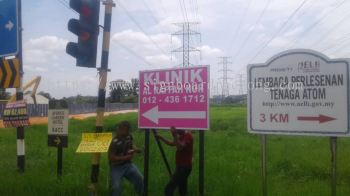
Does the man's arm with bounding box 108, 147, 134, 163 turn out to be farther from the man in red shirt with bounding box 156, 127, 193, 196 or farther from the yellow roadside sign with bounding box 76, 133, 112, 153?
the man in red shirt with bounding box 156, 127, 193, 196

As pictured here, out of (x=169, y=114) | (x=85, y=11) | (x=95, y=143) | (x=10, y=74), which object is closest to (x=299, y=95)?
(x=169, y=114)

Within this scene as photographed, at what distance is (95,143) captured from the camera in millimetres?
6816

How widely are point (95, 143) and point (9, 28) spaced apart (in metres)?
3.49

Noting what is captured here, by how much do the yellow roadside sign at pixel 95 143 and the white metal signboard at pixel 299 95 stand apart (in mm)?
2432

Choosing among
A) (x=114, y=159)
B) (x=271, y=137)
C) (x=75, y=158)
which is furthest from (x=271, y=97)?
(x=271, y=137)

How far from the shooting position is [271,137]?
19.7m

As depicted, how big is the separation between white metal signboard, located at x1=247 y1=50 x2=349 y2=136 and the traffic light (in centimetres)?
264

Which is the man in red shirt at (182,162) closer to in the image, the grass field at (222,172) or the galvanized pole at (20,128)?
the grass field at (222,172)

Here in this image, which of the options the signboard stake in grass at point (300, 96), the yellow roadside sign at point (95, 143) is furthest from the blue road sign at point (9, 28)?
the signboard stake in grass at point (300, 96)

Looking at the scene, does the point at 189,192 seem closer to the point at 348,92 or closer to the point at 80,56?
the point at 80,56

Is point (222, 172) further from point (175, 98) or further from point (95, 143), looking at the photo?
point (95, 143)

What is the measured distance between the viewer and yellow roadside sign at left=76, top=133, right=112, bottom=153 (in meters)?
6.71

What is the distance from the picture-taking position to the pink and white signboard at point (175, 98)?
6.26 m

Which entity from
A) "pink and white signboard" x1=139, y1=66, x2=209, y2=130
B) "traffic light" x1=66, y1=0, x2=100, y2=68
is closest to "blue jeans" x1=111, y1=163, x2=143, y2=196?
"pink and white signboard" x1=139, y1=66, x2=209, y2=130
